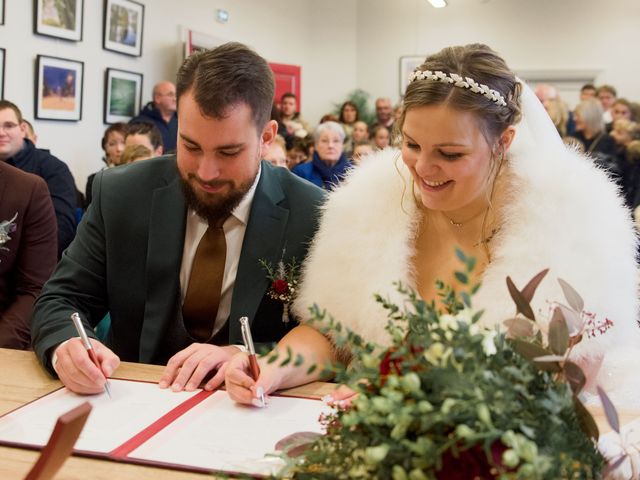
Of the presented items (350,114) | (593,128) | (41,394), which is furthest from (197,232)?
(350,114)

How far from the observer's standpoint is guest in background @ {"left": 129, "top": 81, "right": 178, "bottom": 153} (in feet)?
25.3

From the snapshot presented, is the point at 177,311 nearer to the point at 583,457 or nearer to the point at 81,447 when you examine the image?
the point at 81,447

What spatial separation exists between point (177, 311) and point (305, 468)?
1247 mm

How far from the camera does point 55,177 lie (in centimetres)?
498

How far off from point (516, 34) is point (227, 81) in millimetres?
10602

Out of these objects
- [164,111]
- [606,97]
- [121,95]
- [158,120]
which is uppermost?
[606,97]

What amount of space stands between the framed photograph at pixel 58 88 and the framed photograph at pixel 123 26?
1.63ft

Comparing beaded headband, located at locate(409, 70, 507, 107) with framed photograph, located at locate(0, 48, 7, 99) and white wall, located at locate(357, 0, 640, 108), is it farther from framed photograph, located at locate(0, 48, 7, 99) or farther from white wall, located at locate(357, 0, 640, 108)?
white wall, located at locate(357, 0, 640, 108)

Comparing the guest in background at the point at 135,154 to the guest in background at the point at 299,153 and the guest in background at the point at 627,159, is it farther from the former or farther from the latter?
the guest in background at the point at 627,159

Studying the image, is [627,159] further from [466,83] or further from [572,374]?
[572,374]

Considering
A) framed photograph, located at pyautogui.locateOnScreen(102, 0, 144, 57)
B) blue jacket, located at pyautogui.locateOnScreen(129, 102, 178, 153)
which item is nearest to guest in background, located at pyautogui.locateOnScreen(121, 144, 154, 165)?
framed photograph, located at pyautogui.locateOnScreen(102, 0, 144, 57)

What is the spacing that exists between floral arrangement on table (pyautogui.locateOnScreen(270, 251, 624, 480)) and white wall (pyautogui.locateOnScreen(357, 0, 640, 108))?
37.1ft

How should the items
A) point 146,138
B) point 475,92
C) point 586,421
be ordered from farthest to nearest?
point 146,138 < point 475,92 < point 586,421

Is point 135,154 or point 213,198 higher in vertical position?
point 135,154
